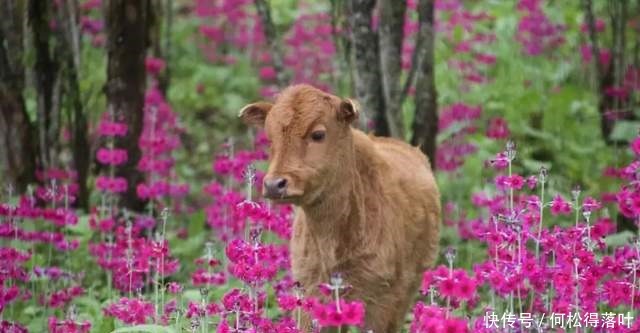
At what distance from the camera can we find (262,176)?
820 cm

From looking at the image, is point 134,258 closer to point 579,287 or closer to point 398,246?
point 398,246

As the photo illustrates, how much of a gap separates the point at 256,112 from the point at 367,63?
116 inches

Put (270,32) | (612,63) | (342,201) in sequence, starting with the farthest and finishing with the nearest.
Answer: (612,63) → (270,32) → (342,201)

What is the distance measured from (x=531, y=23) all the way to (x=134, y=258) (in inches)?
312

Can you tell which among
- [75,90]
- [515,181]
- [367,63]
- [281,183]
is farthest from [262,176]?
[515,181]

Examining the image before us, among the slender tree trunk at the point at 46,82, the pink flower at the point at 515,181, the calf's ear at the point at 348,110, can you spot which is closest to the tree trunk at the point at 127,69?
the slender tree trunk at the point at 46,82

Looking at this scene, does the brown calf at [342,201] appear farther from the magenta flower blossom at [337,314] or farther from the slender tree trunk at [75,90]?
the slender tree trunk at [75,90]

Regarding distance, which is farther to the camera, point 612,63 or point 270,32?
point 612,63

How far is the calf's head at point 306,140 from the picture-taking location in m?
4.88

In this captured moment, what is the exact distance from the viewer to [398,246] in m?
5.57

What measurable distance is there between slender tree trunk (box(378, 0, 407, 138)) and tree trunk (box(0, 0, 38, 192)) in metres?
2.83

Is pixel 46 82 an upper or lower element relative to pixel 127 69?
lower

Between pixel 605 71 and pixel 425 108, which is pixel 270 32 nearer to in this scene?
pixel 425 108

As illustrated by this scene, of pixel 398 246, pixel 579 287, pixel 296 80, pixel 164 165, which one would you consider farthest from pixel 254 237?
pixel 296 80
